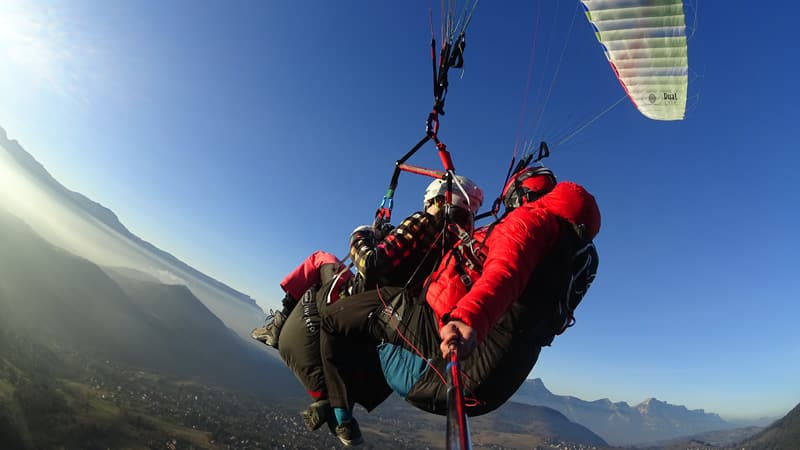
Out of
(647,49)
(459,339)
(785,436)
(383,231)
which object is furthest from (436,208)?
(785,436)

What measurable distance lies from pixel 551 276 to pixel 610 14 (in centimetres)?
546

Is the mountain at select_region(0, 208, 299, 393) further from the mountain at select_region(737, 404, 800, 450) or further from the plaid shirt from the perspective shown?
the mountain at select_region(737, 404, 800, 450)

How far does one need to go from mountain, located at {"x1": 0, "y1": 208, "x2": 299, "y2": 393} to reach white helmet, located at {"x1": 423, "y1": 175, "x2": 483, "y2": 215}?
475 feet

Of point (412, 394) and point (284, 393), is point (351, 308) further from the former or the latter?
point (284, 393)

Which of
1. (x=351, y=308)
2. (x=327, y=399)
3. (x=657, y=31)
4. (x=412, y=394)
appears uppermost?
(x=657, y=31)

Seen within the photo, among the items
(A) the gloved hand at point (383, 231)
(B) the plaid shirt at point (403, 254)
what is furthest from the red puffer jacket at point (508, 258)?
(A) the gloved hand at point (383, 231)

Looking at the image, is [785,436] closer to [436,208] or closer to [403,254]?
[436,208]

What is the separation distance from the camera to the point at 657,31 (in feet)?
20.1

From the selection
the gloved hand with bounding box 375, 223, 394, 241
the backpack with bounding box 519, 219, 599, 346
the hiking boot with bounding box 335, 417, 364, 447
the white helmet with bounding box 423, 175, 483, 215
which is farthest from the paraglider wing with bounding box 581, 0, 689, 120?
the hiking boot with bounding box 335, 417, 364, 447

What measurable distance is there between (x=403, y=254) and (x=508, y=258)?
1249 millimetres

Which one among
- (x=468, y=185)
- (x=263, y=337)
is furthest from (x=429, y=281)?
(x=263, y=337)

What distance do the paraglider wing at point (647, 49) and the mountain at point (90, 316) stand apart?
145376mm

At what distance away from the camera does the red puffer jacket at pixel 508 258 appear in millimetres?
2002

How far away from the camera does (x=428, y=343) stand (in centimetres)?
284
